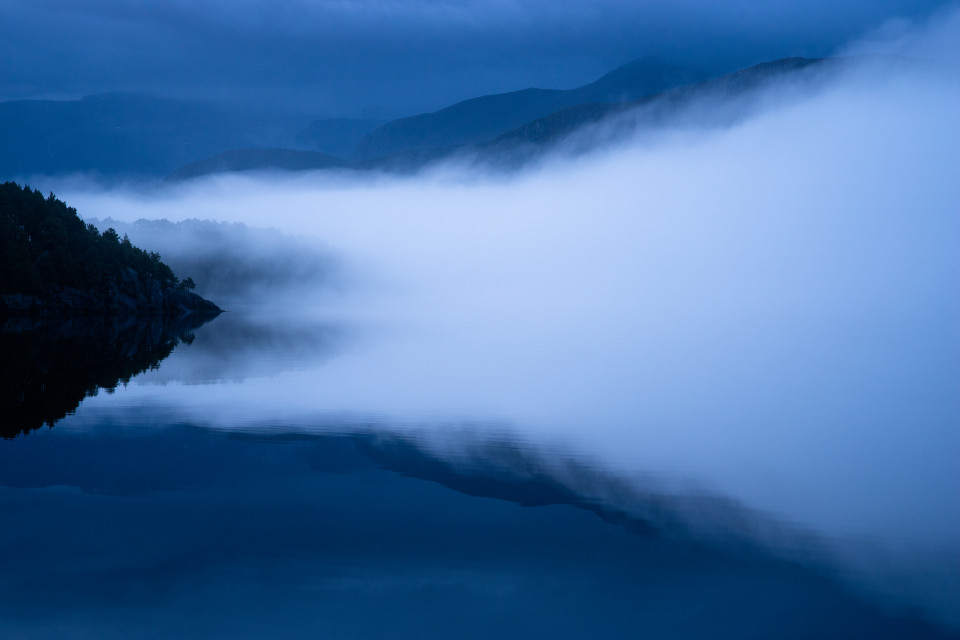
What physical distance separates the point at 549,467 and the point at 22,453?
49.7 feet

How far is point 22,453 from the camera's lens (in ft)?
80.2

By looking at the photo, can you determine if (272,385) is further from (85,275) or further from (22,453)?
(85,275)

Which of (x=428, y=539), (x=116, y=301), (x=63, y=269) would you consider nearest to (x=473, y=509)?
(x=428, y=539)

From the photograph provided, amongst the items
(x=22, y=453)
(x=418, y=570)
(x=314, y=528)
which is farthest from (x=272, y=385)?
(x=418, y=570)

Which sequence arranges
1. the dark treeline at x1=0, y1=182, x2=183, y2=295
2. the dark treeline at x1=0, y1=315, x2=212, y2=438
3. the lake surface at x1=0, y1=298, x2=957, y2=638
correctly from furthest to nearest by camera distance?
1. the dark treeline at x1=0, y1=182, x2=183, y2=295
2. the dark treeline at x1=0, y1=315, x2=212, y2=438
3. the lake surface at x1=0, y1=298, x2=957, y2=638

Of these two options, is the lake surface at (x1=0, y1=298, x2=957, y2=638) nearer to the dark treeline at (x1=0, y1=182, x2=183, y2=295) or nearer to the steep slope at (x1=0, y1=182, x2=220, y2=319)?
the steep slope at (x1=0, y1=182, x2=220, y2=319)

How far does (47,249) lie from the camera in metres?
114

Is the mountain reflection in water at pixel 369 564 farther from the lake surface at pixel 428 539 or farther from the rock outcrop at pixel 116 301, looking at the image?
the rock outcrop at pixel 116 301

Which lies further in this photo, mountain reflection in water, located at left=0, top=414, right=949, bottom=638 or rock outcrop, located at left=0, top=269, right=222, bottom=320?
rock outcrop, located at left=0, top=269, right=222, bottom=320

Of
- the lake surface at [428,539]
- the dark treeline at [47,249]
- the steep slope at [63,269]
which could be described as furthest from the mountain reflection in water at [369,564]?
the dark treeline at [47,249]

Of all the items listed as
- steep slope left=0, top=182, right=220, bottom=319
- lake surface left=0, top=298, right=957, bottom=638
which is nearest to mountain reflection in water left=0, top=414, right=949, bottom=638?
lake surface left=0, top=298, right=957, bottom=638

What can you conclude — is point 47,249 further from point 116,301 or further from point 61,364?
point 61,364

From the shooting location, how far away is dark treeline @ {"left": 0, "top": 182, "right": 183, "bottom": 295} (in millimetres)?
100875

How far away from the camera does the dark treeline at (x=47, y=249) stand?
10088cm
